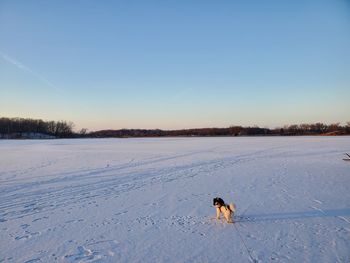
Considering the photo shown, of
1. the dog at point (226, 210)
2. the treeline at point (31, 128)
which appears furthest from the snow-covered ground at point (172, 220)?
the treeline at point (31, 128)

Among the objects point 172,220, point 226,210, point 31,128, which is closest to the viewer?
point 226,210

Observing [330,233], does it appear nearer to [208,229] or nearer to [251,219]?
[251,219]

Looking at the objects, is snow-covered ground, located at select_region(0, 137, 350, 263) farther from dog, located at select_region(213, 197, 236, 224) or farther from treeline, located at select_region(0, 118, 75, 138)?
treeline, located at select_region(0, 118, 75, 138)

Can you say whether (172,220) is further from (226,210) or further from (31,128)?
(31,128)

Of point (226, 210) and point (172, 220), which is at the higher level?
point (226, 210)

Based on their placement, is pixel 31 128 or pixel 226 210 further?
pixel 31 128

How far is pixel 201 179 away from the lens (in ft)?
35.4

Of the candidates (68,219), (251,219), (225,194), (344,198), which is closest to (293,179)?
(344,198)

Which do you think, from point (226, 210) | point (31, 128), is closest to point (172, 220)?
point (226, 210)

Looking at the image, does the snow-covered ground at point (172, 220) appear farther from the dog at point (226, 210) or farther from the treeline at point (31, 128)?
the treeline at point (31, 128)

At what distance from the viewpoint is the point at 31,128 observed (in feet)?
370

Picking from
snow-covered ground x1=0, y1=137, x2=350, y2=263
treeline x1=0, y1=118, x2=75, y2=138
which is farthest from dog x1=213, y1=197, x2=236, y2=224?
treeline x1=0, y1=118, x2=75, y2=138

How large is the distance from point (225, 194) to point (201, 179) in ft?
8.31

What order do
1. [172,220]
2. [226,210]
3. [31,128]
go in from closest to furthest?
[226,210] → [172,220] → [31,128]
